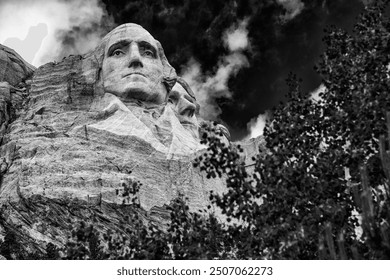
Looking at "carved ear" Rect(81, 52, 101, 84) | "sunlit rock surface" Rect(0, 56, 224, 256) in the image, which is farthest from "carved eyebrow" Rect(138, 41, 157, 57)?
"sunlit rock surface" Rect(0, 56, 224, 256)

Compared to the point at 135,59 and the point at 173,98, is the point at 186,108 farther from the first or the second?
the point at 135,59

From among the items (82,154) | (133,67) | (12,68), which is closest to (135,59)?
(133,67)

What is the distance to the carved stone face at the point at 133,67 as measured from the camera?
25734 mm

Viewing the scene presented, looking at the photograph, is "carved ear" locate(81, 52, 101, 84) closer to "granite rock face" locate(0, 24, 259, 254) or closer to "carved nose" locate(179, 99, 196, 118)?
"granite rock face" locate(0, 24, 259, 254)

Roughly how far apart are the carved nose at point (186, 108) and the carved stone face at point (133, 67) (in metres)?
1.49

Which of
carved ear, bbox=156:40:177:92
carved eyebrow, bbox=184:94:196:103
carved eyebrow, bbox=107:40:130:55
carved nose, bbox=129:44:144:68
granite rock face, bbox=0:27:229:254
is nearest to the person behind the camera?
granite rock face, bbox=0:27:229:254

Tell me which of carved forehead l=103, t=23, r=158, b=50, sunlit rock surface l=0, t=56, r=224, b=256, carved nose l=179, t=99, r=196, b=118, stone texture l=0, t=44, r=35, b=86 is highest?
stone texture l=0, t=44, r=35, b=86

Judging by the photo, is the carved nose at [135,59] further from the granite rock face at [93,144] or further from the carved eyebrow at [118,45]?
the carved eyebrow at [118,45]

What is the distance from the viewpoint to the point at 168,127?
25547 millimetres

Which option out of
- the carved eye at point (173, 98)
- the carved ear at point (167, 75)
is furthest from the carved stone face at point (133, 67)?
the carved eye at point (173, 98)

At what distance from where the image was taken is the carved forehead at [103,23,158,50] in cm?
2631

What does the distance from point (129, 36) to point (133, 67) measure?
950mm

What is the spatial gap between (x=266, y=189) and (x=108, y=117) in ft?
31.7

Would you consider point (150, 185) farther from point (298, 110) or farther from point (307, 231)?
point (307, 231)
